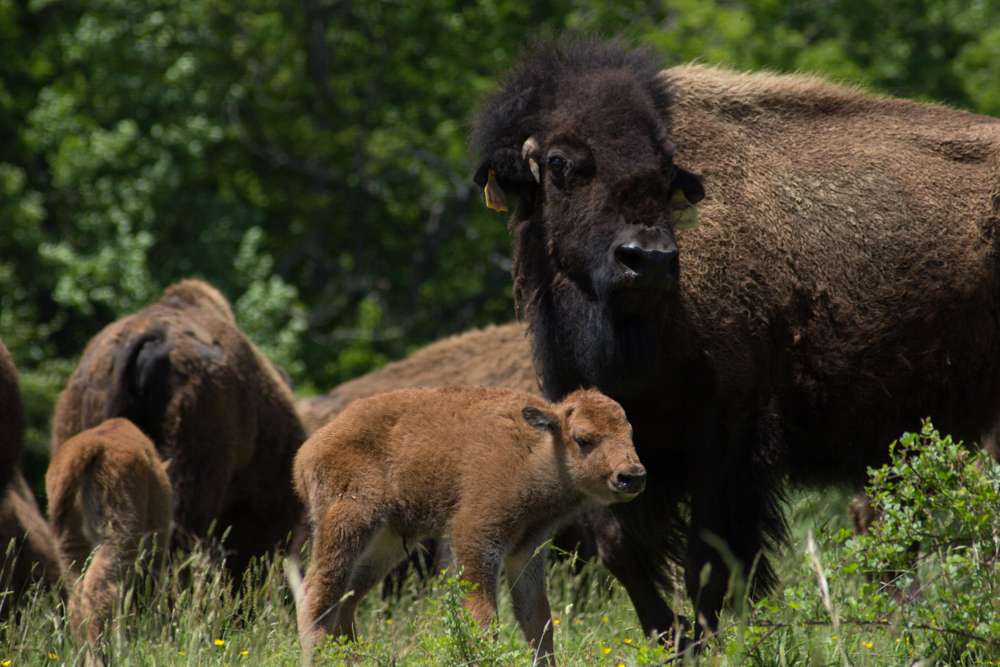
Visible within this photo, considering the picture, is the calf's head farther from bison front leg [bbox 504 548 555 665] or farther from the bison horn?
the bison horn

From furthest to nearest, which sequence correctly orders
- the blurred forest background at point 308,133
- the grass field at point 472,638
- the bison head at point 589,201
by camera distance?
the blurred forest background at point 308,133 < the bison head at point 589,201 < the grass field at point 472,638

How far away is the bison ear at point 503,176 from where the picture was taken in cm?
730

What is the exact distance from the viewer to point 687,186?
7.12 metres

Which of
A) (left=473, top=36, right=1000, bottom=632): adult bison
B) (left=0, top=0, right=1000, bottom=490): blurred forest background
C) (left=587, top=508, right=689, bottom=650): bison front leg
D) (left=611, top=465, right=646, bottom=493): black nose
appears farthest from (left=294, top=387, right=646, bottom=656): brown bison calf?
(left=0, top=0, right=1000, bottom=490): blurred forest background

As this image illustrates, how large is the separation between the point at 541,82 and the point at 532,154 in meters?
0.44

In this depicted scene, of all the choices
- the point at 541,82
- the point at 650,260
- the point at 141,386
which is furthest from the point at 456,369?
the point at 650,260

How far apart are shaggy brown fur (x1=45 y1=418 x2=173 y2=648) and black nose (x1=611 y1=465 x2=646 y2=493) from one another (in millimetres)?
2600

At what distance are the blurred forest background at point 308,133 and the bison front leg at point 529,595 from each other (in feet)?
37.5

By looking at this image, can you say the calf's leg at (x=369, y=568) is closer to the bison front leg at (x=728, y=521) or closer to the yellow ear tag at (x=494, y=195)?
the bison front leg at (x=728, y=521)

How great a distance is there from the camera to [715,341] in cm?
702

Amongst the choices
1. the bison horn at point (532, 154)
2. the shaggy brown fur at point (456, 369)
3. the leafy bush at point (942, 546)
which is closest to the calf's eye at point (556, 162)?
the bison horn at point (532, 154)

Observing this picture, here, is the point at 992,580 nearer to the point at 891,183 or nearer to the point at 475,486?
the point at 475,486

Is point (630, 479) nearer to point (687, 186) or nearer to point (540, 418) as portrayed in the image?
point (540, 418)

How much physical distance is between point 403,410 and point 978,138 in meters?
3.60
